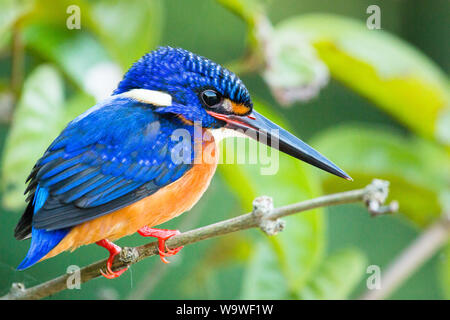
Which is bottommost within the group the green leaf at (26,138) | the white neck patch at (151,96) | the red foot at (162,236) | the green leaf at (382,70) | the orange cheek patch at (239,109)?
the red foot at (162,236)

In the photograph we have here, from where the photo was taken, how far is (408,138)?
6.73ft

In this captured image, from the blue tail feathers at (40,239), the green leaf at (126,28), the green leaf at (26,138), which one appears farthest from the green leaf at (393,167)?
the blue tail feathers at (40,239)

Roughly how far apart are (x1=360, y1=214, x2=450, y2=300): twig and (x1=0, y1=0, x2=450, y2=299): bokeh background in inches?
2.1

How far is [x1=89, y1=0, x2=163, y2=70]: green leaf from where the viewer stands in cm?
121

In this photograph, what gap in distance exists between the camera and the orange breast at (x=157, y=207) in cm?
68

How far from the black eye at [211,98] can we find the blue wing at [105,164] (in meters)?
0.04

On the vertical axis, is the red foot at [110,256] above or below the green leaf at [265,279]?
below

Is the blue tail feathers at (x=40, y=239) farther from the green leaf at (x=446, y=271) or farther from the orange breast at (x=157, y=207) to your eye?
the green leaf at (x=446, y=271)

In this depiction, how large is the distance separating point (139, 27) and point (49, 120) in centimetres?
29

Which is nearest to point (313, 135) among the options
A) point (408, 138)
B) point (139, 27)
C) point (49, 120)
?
point (408, 138)

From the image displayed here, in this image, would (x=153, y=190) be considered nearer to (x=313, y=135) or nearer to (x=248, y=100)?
(x=248, y=100)

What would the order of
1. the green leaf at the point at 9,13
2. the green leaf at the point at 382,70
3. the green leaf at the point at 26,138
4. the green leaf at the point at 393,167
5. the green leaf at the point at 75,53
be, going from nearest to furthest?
the green leaf at the point at 26,138 → the green leaf at the point at 9,13 → the green leaf at the point at 75,53 → the green leaf at the point at 382,70 → the green leaf at the point at 393,167

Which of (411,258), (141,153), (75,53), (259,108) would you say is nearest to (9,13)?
(75,53)

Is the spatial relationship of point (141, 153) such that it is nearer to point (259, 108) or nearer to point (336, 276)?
point (259, 108)
